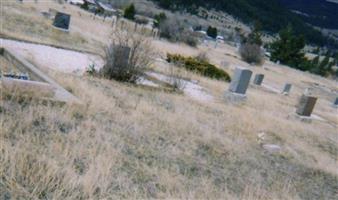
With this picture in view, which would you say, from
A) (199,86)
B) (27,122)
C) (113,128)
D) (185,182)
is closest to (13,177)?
(27,122)

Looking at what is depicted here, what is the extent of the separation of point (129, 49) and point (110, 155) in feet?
24.1

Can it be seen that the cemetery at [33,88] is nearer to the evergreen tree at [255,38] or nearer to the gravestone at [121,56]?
the gravestone at [121,56]

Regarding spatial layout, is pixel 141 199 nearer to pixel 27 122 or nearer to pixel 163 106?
pixel 27 122

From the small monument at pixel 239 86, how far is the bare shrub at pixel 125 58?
3163 mm

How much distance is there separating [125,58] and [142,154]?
6.69 meters

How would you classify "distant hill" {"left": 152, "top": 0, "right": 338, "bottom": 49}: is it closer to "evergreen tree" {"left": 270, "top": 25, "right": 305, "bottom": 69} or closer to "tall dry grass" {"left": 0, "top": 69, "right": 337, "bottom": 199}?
"evergreen tree" {"left": 270, "top": 25, "right": 305, "bottom": 69}

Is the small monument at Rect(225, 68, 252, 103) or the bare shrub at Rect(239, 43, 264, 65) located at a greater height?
the small monument at Rect(225, 68, 252, 103)

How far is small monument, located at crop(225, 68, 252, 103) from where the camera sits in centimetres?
1408

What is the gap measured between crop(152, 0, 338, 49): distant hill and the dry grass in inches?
3676

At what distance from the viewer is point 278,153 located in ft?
28.0

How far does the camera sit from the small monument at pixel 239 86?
14078 millimetres

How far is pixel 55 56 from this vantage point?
1364cm

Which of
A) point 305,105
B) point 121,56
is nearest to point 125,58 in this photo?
point 121,56

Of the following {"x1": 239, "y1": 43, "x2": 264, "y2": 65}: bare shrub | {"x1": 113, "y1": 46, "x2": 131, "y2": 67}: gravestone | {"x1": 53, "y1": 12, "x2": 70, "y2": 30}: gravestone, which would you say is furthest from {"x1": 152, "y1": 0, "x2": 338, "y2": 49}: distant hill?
{"x1": 113, "y1": 46, "x2": 131, "y2": 67}: gravestone
